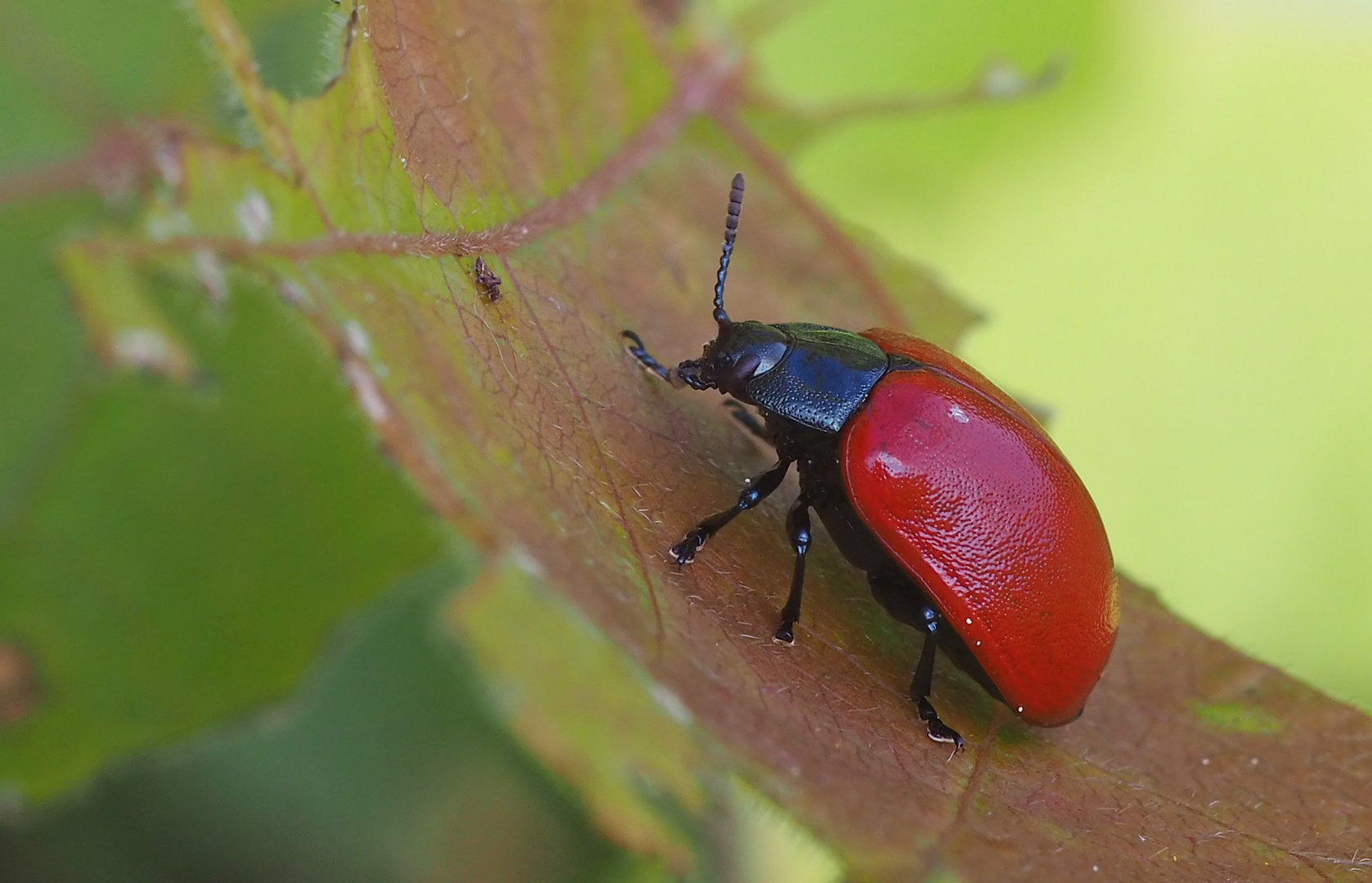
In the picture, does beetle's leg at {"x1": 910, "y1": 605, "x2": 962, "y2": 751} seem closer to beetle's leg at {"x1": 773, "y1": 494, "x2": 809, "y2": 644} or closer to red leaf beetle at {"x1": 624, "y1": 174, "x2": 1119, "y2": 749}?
red leaf beetle at {"x1": 624, "y1": 174, "x2": 1119, "y2": 749}

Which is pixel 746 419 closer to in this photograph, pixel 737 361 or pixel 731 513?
pixel 737 361

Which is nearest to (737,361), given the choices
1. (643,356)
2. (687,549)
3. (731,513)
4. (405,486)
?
(643,356)

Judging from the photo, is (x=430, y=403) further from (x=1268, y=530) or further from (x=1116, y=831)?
(x=1268, y=530)

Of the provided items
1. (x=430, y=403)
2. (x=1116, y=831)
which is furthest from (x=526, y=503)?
(x=1116, y=831)

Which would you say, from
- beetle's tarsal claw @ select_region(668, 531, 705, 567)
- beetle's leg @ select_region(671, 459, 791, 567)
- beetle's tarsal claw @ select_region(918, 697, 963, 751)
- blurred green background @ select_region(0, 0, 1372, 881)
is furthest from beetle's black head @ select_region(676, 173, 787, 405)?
blurred green background @ select_region(0, 0, 1372, 881)

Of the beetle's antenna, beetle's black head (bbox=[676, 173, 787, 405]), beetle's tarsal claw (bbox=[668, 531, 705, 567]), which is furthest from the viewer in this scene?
the beetle's antenna

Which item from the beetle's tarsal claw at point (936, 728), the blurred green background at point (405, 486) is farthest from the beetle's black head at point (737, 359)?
the blurred green background at point (405, 486)

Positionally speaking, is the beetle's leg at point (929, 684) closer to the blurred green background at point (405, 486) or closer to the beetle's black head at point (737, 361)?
the beetle's black head at point (737, 361)
